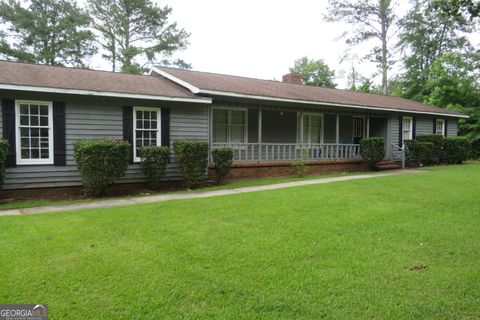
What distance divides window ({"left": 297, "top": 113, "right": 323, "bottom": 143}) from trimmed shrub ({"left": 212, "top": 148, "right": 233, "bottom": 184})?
549 cm

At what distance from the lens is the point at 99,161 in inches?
320

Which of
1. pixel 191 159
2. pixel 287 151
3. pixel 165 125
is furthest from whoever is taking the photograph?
pixel 287 151

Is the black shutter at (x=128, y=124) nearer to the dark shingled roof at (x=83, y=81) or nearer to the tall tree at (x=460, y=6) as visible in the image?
the dark shingled roof at (x=83, y=81)

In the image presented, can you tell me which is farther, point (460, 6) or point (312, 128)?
point (312, 128)

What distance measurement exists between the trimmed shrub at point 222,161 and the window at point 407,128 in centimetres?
1113

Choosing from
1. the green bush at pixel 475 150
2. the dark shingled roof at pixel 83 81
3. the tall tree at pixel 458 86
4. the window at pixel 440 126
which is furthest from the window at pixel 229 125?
the green bush at pixel 475 150

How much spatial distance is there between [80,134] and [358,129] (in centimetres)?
1333

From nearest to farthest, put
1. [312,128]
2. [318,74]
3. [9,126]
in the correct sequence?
[9,126], [312,128], [318,74]

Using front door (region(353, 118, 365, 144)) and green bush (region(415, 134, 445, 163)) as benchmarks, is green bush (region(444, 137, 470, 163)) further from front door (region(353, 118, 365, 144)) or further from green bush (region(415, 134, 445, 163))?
front door (region(353, 118, 365, 144))

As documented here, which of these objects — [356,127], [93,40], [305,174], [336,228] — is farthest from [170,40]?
[336,228]

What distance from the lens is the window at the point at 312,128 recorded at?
50.1 feet

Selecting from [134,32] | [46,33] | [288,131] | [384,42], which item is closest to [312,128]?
[288,131]

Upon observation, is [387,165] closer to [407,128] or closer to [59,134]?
[407,128]

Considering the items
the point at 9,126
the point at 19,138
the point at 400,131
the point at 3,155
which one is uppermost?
the point at 400,131
